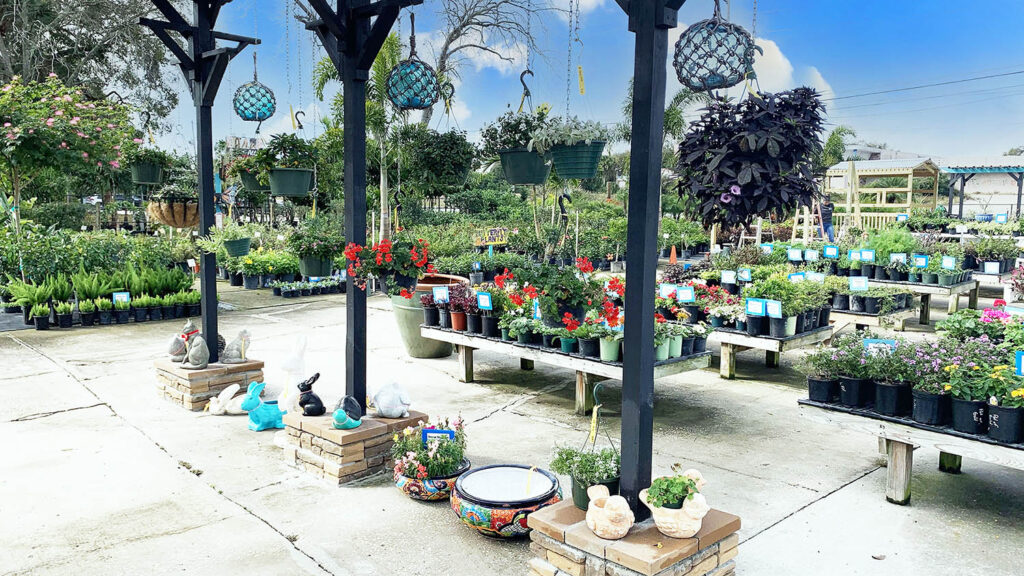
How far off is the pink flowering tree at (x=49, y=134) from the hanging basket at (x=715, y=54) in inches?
253

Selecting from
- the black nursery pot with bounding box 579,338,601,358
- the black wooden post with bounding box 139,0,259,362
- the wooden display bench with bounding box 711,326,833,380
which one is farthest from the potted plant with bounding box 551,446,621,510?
the black wooden post with bounding box 139,0,259,362

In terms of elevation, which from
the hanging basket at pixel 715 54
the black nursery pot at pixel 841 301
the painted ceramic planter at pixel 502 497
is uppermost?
the hanging basket at pixel 715 54

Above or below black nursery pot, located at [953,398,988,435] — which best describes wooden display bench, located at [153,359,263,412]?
below

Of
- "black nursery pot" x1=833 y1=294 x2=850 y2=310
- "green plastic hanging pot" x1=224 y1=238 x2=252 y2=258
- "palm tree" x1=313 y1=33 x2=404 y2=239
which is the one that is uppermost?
"palm tree" x1=313 y1=33 x2=404 y2=239

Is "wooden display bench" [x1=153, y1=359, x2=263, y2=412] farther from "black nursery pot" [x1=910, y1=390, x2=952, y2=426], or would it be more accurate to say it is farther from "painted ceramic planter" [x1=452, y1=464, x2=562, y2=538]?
"black nursery pot" [x1=910, y1=390, x2=952, y2=426]

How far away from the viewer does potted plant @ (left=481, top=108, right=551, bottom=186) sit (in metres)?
4.87

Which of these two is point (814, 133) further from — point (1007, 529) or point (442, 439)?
point (442, 439)

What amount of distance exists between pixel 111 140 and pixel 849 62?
27.8 metres

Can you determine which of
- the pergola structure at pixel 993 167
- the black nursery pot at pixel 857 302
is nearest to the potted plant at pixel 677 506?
the black nursery pot at pixel 857 302

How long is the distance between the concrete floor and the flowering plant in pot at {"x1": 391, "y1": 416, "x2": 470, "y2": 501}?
0.08m

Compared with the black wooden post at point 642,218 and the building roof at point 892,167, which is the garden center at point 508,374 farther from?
the building roof at point 892,167

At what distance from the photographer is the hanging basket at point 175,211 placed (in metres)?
8.34

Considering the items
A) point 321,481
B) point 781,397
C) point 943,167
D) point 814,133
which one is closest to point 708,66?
point 814,133

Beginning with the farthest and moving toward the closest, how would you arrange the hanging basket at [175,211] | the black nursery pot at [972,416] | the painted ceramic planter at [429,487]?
the hanging basket at [175,211] < the painted ceramic planter at [429,487] < the black nursery pot at [972,416]
